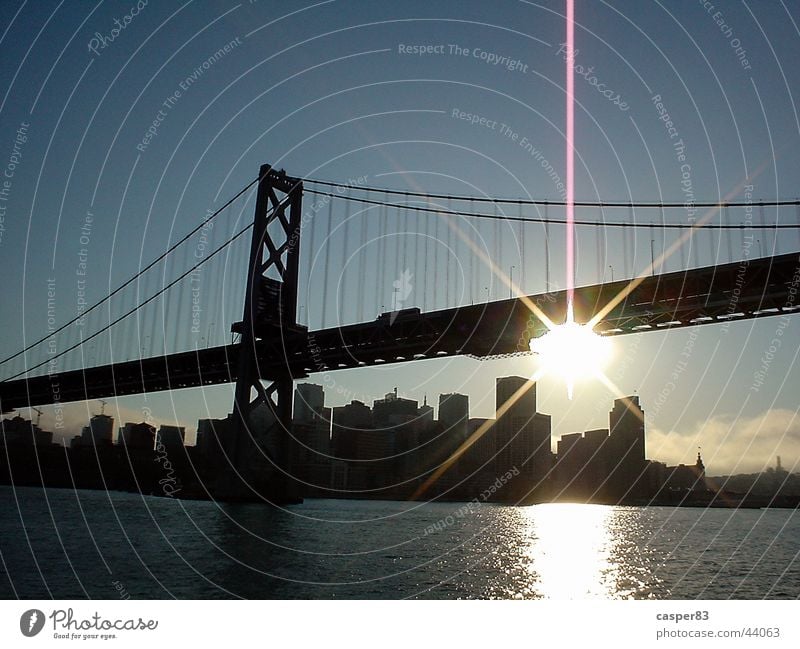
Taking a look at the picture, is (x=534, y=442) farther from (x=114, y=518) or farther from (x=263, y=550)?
(x=263, y=550)

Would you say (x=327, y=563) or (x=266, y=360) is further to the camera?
(x=266, y=360)

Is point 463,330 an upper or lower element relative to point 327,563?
upper

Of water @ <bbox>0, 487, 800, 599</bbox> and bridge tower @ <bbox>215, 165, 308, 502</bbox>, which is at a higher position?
bridge tower @ <bbox>215, 165, 308, 502</bbox>

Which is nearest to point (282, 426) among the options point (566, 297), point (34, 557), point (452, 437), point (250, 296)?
point (250, 296)

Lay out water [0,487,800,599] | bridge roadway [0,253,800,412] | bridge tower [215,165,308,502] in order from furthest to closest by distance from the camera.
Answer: bridge tower [215,165,308,502], bridge roadway [0,253,800,412], water [0,487,800,599]

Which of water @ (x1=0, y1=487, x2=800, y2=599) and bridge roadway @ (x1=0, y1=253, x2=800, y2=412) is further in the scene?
bridge roadway @ (x1=0, y1=253, x2=800, y2=412)

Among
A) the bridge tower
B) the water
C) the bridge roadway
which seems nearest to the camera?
the water
